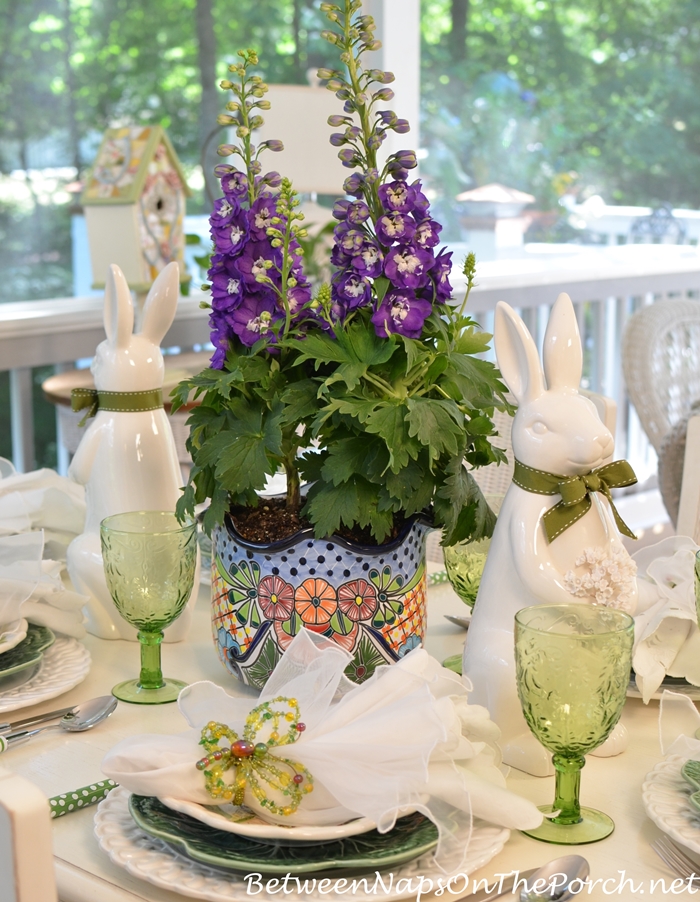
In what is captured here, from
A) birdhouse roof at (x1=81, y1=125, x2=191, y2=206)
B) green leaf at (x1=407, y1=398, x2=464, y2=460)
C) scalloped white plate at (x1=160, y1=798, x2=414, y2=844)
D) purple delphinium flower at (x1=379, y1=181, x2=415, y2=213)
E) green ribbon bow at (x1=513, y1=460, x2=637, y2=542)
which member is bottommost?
scalloped white plate at (x1=160, y1=798, x2=414, y2=844)

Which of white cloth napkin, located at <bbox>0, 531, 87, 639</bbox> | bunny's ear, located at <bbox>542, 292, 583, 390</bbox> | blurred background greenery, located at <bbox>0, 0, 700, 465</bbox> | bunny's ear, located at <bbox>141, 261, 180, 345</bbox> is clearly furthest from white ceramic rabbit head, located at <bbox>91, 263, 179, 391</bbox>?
blurred background greenery, located at <bbox>0, 0, 700, 465</bbox>

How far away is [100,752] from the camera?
847mm

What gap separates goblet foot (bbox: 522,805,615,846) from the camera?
0.71m

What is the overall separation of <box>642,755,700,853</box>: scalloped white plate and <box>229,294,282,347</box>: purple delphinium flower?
45cm

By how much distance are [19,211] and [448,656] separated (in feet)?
9.40

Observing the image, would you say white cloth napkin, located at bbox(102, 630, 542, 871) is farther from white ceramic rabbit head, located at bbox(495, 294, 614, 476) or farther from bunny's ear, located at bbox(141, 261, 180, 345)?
bunny's ear, located at bbox(141, 261, 180, 345)

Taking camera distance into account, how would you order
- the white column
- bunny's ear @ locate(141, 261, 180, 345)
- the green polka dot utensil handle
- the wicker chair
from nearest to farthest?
the green polka dot utensil handle, bunny's ear @ locate(141, 261, 180, 345), the wicker chair, the white column

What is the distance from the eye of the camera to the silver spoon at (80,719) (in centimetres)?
86

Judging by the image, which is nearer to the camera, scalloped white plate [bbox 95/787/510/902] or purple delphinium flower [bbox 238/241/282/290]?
scalloped white plate [bbox 95/787/510/902]

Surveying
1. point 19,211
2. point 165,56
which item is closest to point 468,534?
point 19,211

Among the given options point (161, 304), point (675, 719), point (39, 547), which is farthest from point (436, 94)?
point (675, 719)

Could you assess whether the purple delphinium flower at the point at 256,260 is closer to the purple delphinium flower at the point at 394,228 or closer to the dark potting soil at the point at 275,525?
the purple delphinium flower at the point at 394,228

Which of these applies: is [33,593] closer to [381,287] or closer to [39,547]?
[39,547]

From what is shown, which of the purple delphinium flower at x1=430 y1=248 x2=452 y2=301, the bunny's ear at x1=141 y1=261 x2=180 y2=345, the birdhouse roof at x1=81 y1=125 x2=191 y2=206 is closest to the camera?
the purple delphinium flower at x1=430 y1=248 x2=452 y2=301
